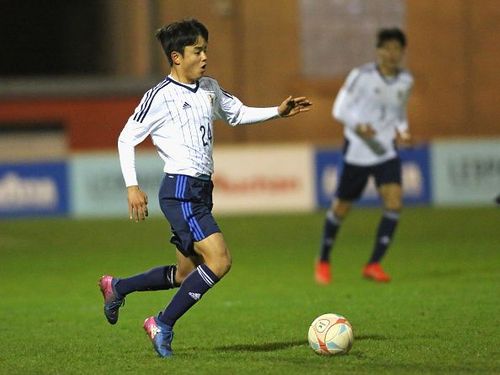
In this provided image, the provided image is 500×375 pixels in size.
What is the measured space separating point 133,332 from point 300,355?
1.60 metres

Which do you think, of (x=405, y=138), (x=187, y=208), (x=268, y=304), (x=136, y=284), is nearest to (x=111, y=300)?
(x=136, y=284)

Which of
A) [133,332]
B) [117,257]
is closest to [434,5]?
[117,257]

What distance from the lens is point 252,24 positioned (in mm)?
27906

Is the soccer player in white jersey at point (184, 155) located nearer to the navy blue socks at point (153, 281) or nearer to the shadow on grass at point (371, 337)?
the navy blue socks at point (153, 281)

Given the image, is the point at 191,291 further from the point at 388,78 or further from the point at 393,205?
the point at 388,78

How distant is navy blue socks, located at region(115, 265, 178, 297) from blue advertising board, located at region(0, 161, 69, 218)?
483 inches

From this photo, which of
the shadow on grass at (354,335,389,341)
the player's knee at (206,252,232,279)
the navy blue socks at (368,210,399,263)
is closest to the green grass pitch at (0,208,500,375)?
the shadow on grass at (354,335,389,341)

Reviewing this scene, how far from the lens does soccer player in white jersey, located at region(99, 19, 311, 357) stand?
6.73 metres

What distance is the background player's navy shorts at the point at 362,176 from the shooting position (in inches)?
417

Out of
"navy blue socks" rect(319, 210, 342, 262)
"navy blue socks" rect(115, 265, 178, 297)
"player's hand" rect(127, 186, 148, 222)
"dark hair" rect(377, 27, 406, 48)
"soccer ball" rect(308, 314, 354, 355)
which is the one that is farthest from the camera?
"navy blue socks" rect(319, 210, 342, 262)

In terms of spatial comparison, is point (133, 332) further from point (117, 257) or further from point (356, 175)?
point (117, 257)

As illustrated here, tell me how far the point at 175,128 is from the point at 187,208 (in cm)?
48

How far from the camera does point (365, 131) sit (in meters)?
10.3

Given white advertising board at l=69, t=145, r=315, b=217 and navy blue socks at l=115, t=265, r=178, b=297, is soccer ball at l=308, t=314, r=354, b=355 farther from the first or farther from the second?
white advertising board at l=69, t=145, r=315, b=217
